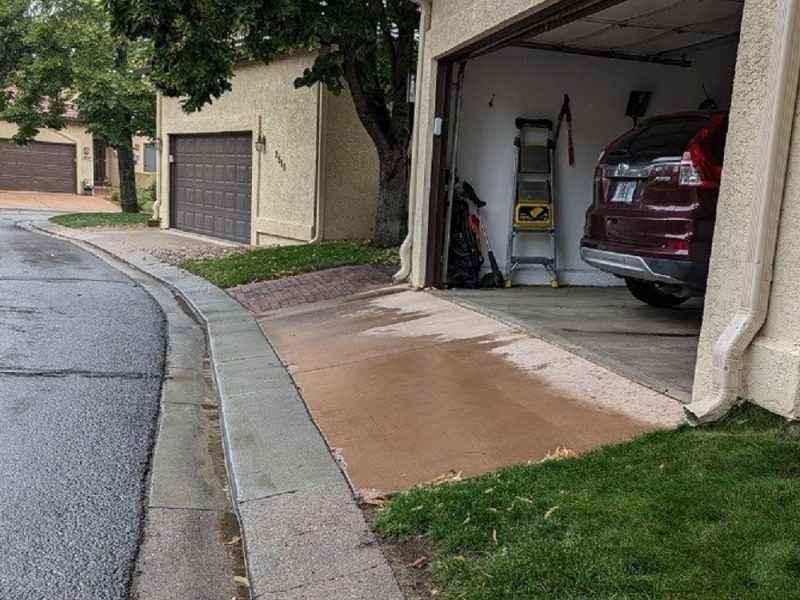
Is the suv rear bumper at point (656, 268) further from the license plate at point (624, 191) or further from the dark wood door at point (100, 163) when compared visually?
the dark wood door at point (100, 163)

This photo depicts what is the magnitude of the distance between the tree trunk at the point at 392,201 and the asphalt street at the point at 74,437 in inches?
170

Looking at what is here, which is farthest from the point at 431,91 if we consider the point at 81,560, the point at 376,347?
the point at 81,560

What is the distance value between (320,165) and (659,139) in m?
8.90

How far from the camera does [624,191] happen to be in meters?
6.49

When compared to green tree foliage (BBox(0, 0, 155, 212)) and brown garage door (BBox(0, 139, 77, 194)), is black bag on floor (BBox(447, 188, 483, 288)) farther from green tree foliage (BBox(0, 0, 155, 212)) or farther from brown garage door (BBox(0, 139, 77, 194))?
brown garage door (BBox(0, 139, 77, 194))

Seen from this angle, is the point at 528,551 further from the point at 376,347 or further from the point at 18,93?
the point at 18,93

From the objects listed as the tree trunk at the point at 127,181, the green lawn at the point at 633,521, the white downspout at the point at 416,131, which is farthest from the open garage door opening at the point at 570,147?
the tree trunk at the point at 127,181

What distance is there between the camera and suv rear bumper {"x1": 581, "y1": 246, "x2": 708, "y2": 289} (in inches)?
233

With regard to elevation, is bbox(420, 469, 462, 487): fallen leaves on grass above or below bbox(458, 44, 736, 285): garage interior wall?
below

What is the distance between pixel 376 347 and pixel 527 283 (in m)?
3.45

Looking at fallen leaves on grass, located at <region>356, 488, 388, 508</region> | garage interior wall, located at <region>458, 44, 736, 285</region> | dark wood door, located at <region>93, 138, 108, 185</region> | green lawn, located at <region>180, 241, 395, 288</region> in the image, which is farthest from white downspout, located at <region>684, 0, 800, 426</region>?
dark wood door, located at <region>93, 138, 108, 185</region>

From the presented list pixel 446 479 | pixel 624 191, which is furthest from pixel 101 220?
pixel 446 479

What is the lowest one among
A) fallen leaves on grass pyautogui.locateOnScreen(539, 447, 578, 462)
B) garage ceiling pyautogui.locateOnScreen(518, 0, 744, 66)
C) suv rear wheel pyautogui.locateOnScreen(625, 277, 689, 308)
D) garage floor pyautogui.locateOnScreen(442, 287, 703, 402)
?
fallen leaves on grass pyautogui.locateOnScreen(539, 447, 578, 462)

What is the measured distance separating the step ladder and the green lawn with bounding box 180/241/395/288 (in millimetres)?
2854
